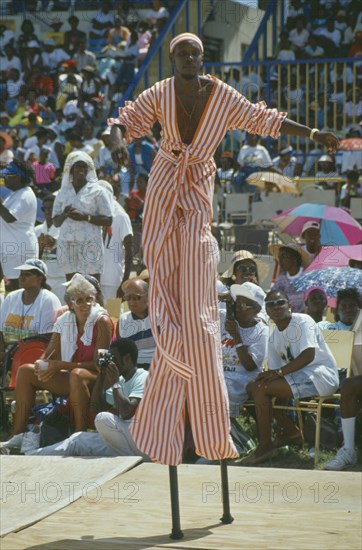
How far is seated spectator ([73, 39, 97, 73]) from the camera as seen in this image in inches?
741

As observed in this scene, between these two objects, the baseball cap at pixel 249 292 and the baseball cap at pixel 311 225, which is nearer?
the baseball cap at pixel 249 292

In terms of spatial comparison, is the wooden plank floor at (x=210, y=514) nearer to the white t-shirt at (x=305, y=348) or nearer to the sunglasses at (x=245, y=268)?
the white t-shirt at (x=305, y=348)

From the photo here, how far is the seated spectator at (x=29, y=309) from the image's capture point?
852 cm

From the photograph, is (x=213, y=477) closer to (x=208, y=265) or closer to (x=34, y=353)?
(x=208, y=265)

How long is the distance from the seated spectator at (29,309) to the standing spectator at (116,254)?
138 centimetres

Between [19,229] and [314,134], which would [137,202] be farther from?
[314,134]

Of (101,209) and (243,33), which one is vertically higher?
(243,33)

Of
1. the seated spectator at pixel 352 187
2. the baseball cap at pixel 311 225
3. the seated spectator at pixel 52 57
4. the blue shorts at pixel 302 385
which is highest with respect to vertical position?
the seated spectator at pixel 52 57

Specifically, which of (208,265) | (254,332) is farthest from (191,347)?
(254,332)

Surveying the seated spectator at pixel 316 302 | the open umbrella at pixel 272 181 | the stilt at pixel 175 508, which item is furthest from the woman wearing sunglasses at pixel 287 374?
the open umbrella at pixel 272 181

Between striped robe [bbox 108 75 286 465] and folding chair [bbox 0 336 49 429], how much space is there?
313cm

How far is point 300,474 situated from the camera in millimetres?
6379

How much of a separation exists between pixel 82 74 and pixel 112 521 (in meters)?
13.7

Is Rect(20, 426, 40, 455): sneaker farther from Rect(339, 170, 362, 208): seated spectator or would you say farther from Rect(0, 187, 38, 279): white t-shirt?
Rect(339, 170, 362, 208): seated spectator
